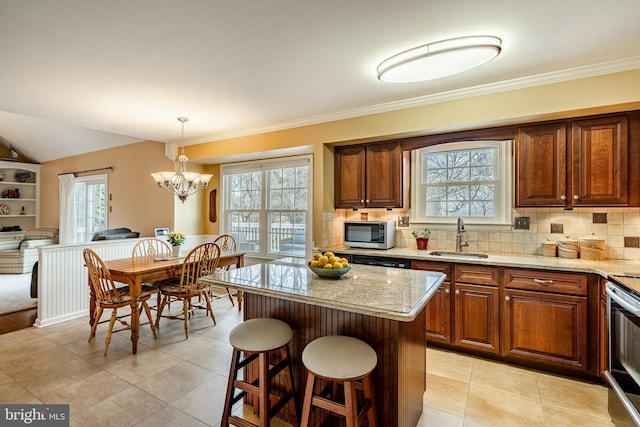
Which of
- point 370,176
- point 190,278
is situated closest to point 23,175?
point 190,278

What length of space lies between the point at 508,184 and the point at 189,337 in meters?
3.73

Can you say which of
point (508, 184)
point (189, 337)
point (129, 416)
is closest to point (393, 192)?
point (508, 184)

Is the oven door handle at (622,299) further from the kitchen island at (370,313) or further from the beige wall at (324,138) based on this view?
the beige wall at (324,138)

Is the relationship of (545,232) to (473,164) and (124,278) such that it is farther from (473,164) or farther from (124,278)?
(124,278)

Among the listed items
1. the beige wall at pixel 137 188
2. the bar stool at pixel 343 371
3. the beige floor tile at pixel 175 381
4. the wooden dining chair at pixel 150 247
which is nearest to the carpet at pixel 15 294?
the wooden dining chair at pixel 150 247

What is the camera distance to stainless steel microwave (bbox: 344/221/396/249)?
337 centimetres

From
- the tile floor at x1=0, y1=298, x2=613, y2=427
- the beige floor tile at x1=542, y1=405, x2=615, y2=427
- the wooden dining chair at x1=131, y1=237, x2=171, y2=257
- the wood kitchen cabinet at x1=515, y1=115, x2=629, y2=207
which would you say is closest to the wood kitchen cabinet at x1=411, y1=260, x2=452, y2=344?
the tile floor at x1=0, y1=298, x2=613, y2=427

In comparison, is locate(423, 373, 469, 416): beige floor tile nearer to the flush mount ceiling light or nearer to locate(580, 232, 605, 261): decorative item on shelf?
locate(580, 232, 605, 261): decorative item on shelf

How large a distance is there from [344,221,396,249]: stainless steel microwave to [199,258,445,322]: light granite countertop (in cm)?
100

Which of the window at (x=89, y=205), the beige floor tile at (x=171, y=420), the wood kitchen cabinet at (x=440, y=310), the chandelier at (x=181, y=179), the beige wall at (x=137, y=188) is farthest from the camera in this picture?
the window at (x=89, y=205)

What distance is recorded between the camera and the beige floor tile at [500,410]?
1971 mm

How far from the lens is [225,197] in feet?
17.2

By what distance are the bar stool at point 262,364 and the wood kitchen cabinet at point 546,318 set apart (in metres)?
1.97

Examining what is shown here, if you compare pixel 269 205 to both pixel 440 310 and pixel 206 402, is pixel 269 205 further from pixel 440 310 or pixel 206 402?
pixel 206 402
